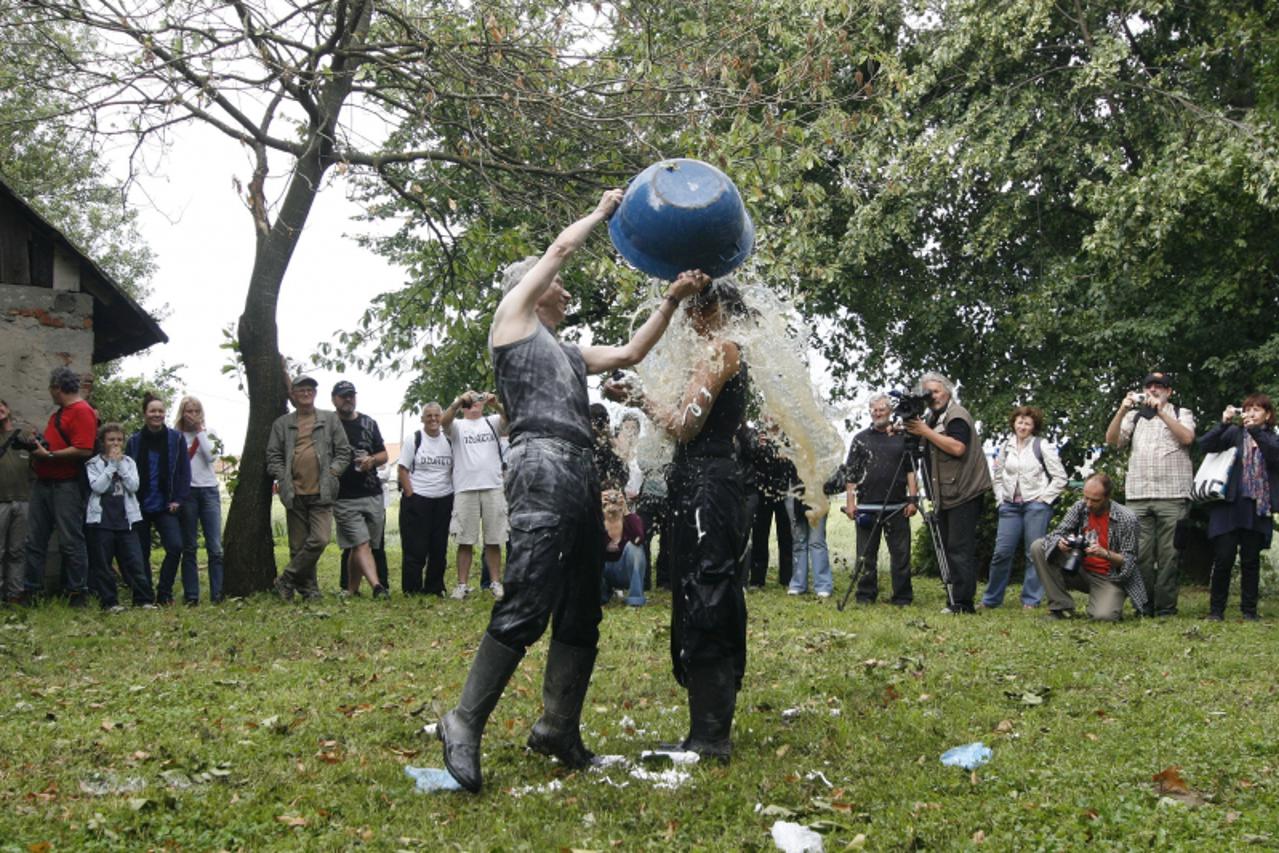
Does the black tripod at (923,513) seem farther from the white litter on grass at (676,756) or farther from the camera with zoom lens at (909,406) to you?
the white litter on grass at (676,756)

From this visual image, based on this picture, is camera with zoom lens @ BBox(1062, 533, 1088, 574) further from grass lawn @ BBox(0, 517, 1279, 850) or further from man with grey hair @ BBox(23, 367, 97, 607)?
man with grey hair @ BBox(23, 367, 97, 607)

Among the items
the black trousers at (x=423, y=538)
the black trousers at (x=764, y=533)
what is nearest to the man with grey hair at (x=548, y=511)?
the black trousers at (x=423, y=538)

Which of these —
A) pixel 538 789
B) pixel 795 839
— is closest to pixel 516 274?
pixel 538 789

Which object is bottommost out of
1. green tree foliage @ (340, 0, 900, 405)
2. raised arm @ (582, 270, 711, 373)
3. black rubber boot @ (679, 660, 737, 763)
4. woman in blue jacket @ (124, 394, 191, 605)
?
black rubber boot @ (679, 660, 737, 763)

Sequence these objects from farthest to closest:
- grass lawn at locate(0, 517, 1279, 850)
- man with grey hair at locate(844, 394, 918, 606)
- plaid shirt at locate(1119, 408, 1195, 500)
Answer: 1. man with grey hair at locate(844, 394, 918, 606)
2. plaid shirt at locate(1119, 408, 1195, 500)
3. grass lawn at locate(0, 517, 1279, 850)

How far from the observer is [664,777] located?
5281 mm

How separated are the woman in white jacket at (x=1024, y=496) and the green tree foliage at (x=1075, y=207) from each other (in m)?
3.45

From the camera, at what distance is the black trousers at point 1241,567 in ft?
34.6

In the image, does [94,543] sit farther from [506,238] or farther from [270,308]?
[506,238]

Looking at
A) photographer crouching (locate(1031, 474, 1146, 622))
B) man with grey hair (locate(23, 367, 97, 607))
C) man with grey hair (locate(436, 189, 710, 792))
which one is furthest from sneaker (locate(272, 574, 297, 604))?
man with grey hair (locate(436, 189, 710, 792))

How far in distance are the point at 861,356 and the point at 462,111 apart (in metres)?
10.4

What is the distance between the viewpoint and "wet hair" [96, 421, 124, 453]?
11.4 meters

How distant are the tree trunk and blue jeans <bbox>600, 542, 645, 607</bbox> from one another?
11.4 feet

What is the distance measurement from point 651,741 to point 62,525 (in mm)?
7519
